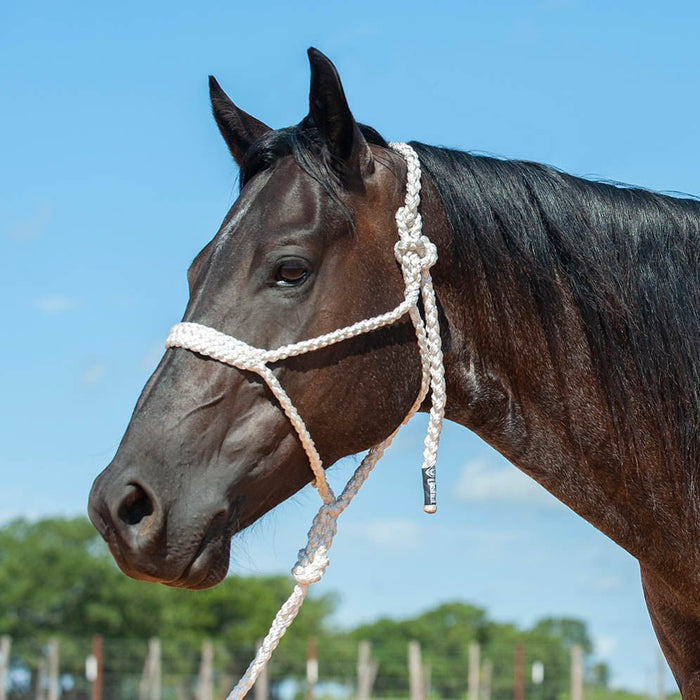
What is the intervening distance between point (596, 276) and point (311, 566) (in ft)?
4.05

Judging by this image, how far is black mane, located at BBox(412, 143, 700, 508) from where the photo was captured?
3.07m

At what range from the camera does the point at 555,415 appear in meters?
3.07

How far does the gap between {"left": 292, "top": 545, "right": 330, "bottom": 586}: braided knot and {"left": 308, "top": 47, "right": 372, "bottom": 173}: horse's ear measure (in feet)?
3.75

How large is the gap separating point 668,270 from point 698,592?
0.99m

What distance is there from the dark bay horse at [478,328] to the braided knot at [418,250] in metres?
0.04

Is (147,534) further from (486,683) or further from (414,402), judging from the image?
(486,683)

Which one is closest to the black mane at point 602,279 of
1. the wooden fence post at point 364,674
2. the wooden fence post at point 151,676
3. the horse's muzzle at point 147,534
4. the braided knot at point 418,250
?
the braided knot at point 418,250

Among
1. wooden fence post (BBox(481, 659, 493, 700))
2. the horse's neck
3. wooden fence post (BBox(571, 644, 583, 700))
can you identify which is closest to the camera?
the horse's neck

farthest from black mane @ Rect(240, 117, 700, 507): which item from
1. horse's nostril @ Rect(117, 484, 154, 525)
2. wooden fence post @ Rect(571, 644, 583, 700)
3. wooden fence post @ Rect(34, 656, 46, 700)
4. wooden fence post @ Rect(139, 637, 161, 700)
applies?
wooden fence post @ Rect(34, 656, 46, 700)

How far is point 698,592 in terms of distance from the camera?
307cm

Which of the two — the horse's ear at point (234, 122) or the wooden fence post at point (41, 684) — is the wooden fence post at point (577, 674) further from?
the horse's ear at point (234, 122)

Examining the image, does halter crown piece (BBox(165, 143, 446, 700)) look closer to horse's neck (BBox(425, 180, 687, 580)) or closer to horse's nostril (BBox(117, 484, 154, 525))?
horse's neck (BBox(425, 180, 687, 580))

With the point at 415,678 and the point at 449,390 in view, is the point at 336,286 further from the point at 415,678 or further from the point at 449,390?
the point at 415,678

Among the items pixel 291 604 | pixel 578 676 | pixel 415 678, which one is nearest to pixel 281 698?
pixel 415 678
